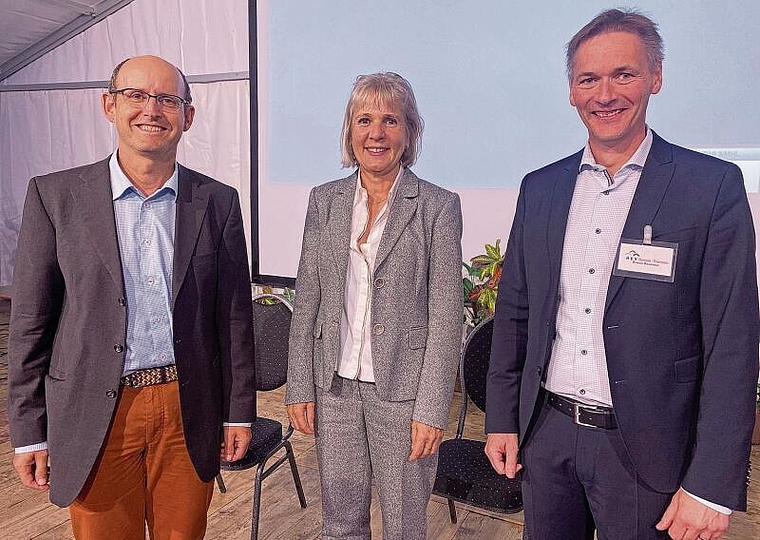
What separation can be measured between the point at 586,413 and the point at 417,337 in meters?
0.47

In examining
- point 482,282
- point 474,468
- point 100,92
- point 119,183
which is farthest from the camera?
point 100,92

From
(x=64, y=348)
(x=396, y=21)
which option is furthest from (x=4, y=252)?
(x=64, y=348)

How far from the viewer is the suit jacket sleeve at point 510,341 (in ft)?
4.82

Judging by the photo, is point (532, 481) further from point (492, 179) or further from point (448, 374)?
point (492, 179)

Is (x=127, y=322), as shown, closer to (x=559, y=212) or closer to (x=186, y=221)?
(x=186, y=221)

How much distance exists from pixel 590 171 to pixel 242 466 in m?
1.56

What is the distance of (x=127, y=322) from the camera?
53.1 inches

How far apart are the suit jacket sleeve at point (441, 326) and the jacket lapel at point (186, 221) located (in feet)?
Result: 2.01

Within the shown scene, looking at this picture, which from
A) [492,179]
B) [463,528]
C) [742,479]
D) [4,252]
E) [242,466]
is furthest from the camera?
[4,252]

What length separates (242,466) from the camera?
2088 mm

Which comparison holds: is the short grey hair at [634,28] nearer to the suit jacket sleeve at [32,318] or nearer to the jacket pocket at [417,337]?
the jacket pocket at [417,337]

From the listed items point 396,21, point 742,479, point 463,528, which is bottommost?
point 463,528

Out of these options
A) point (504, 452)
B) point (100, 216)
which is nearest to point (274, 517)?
point (504, 452)

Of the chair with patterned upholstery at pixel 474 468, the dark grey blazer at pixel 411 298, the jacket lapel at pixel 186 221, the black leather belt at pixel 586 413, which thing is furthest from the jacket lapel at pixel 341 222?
the chair with patterned upholstery at pixel 474 468
